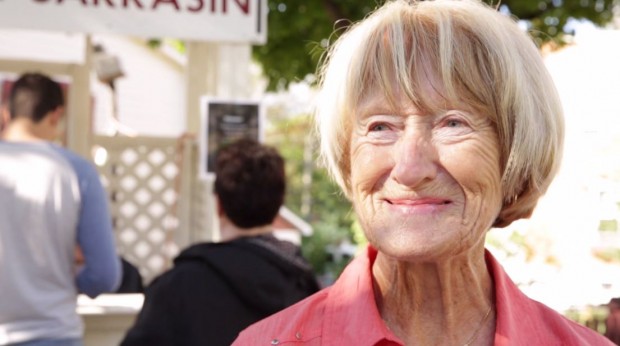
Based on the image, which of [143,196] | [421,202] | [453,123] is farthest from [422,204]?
[143,196]

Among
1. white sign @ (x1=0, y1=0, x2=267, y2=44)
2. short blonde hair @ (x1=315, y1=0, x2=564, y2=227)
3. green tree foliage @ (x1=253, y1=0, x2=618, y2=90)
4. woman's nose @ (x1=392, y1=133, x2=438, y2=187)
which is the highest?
green tree foliage @ (x1=253, y1=0, x2=618, y2=90)

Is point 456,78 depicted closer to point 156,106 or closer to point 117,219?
point 117,219

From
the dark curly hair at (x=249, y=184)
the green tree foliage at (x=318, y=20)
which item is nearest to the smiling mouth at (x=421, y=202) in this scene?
the dark curly hair at (x=249, y=184)

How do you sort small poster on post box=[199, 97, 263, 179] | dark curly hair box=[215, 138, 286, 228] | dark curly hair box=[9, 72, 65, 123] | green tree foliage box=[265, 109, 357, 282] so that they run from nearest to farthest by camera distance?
dark curly hair box=[215, 138, 286, 228]
dark curly hair box=[9, 72, 65, 123]
small poster on post box=[199, 97, 263, 179]
green tree foliage box=[265, 109, 357, 282]

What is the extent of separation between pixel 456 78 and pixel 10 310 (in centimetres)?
248

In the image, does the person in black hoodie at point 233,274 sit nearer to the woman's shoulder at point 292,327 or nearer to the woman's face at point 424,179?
the woman's shoulder at point 292,327

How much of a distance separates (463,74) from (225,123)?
3180 millimetres

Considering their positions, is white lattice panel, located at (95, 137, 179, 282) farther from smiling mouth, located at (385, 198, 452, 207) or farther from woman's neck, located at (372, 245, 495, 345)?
smiling mouth, located at (385, 198, 452, 207)

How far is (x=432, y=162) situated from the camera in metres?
1.67

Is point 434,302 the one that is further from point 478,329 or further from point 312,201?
point 312,201

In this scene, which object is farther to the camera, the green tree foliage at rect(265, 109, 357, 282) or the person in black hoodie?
the green tree foliage at rect(265, 109, 357, 282)

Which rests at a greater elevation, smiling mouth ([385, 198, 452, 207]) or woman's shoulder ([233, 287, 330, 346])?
smiling mouth ([385, 198, 452, 207])

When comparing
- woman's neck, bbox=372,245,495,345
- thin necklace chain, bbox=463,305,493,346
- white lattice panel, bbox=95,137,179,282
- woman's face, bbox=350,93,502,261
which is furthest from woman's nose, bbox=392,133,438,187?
white lattice panel, bbox=95,137,179,282

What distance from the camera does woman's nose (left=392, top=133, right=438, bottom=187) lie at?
165cm
